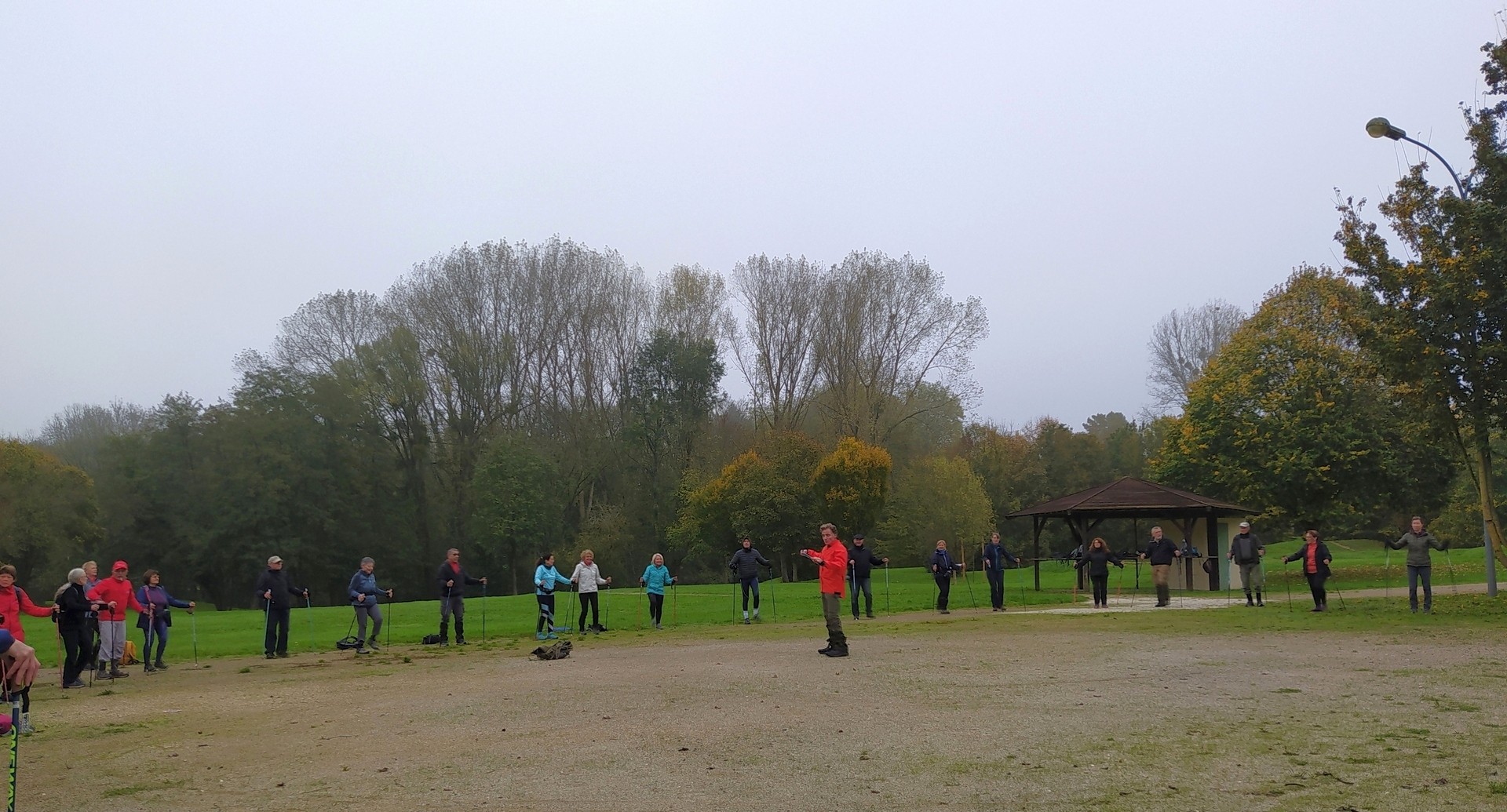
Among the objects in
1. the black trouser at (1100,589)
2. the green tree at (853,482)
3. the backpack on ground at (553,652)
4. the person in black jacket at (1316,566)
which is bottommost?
the backpack on ground at (553,652)

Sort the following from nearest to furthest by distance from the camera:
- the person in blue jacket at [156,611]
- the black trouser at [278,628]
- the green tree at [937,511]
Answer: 1. the person in blue jacket at [156,611]
2. the black trouser at [278,628]
3. the green tree at [937,511]

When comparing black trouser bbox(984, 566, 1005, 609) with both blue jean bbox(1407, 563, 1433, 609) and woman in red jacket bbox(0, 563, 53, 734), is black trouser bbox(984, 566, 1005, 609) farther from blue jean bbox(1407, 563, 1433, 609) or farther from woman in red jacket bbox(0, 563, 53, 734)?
woman in red jacket bbox(0, 563, 53, 734)

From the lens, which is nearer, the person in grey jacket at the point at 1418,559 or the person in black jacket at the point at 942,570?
the person in grey jacket at the point at 1418,559

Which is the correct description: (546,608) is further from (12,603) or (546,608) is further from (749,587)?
(12,603)

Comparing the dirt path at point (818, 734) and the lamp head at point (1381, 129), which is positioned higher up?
the lamp head at point (1381, 129)

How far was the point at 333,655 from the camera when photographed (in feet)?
61.8

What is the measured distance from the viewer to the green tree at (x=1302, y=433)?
113ft

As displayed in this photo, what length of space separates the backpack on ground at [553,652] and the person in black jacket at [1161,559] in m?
14.1

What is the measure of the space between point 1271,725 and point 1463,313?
47.5 ft

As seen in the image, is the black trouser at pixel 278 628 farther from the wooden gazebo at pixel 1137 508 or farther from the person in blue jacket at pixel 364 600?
the wooden gazebo at pixel 1137 508

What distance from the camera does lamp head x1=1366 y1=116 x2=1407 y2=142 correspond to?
18.7 metres

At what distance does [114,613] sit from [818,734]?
1195cm

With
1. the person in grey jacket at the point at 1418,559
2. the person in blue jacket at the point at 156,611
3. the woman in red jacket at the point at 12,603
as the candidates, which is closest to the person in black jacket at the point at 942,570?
the person in grey jacket at the point at 1418,559

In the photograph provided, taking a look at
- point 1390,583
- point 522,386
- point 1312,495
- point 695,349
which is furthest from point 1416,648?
point 522,386
